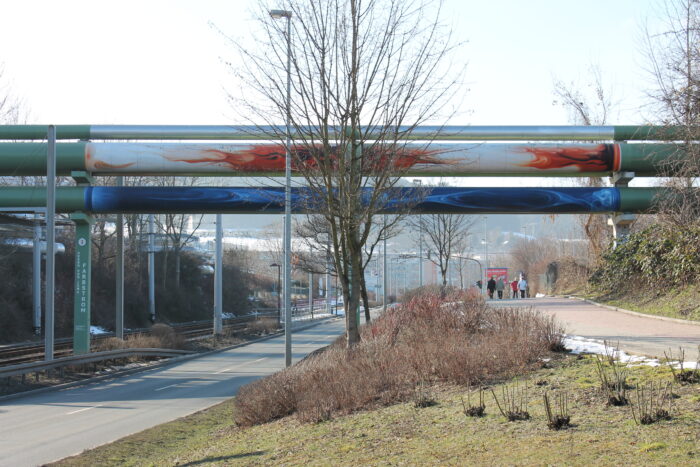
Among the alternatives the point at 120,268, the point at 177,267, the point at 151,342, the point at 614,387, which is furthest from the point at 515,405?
the point at 177,267

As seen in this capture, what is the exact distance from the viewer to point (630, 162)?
2259cm

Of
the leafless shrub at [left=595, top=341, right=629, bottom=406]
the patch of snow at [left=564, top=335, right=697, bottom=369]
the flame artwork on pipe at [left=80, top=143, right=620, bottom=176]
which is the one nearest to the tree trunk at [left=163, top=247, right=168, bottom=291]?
the flame artwork on pipe at [left=80, top=143, right=620, bottom=176]

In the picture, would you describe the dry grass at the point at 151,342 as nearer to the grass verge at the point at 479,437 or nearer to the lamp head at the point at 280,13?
the grass verge at the point at 479,437

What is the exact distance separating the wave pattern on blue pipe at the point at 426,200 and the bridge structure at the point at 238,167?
0.11 ft

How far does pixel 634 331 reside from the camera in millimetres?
16125

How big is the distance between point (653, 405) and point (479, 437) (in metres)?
1.63

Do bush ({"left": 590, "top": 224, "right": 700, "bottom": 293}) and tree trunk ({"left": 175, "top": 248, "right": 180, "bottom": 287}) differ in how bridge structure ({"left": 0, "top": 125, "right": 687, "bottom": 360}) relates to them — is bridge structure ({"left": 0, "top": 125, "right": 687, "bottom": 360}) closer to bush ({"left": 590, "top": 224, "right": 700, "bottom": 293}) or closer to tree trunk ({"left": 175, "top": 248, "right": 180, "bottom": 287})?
bush ({"left": 590, "top": 224, "right": 700, "bottom": 293})

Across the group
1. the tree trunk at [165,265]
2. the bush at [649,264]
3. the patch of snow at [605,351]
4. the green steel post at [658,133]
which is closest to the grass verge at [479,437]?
the patch of snow at [605,351]

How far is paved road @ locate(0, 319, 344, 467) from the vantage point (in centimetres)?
1248

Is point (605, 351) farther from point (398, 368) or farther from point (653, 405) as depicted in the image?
point (653, 405)

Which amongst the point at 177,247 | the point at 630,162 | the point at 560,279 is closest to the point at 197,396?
the point at 630,162

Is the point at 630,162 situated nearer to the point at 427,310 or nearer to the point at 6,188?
the point at 427,310

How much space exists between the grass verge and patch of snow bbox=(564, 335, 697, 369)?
433 millimetres

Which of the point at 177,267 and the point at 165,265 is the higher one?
the point at 165,265
